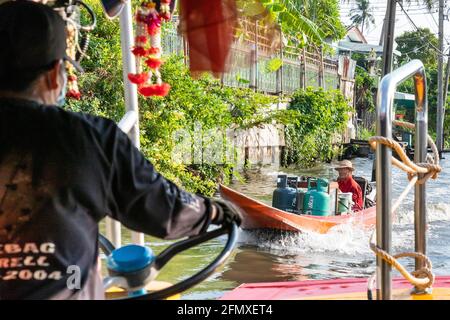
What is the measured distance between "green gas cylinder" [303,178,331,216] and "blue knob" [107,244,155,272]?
8.80 meters

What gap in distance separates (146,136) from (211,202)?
424 inches

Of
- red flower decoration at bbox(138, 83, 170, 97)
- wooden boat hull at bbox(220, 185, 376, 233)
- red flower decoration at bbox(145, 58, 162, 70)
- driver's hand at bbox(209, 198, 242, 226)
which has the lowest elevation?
wooden boat hull at bbox(220, 185, 376, 233)

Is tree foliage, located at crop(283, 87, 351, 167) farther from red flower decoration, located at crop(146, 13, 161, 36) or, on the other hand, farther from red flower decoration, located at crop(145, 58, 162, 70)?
red flower decoration, located at crop(146, 13, 161, 36)

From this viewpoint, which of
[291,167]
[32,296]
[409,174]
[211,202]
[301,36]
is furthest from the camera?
[291,167]

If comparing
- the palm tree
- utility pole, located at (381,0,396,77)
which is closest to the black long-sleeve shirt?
utility pole, located at (381,0,396,77)

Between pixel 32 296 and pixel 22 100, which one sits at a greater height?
pixel 22 100

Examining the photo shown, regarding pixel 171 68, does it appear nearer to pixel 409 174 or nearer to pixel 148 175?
pixel 409 174

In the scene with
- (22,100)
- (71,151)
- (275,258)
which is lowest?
(275,258)

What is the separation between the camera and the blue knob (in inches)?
68.7

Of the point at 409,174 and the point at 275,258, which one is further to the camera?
the point at 275,258

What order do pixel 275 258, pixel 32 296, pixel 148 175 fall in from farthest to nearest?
1. pixel 275 258
2. pixel 148 175
3. pixel 32 296

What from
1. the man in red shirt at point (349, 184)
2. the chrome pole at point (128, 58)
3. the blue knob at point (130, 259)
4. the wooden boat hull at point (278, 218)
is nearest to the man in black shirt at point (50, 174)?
the blue knob at point (130, 259)
